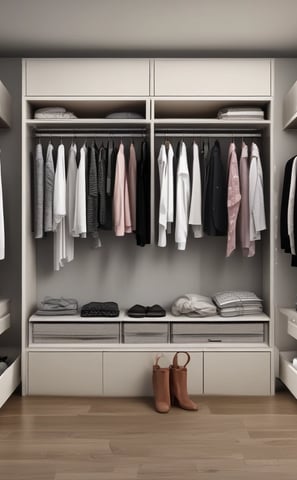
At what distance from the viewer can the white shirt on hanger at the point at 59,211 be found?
4039 mm

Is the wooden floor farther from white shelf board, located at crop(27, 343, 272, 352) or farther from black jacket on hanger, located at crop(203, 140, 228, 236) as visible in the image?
black jacket on hanger, located at crop(203, 140, 228, 236)

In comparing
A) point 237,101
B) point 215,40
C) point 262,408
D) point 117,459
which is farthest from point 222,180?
point 117,459

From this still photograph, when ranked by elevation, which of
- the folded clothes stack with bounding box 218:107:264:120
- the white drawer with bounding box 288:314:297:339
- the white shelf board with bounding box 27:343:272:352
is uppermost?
the folded clothes stack with bounding box 218:107:264:120

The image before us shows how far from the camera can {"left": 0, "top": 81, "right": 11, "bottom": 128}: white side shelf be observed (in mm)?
4029

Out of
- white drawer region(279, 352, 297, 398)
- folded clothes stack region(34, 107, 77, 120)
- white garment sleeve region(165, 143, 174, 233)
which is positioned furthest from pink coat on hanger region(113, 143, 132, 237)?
white drawer region(279, 352, 297, 398)

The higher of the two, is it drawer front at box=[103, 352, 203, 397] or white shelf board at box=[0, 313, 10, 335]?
white shelf board at box=[0, 313, 10, 335]

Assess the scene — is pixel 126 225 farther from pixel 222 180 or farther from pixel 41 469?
pixel 41 469

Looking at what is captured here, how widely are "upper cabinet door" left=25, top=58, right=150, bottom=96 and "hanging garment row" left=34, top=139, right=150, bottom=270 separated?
419 millimetres

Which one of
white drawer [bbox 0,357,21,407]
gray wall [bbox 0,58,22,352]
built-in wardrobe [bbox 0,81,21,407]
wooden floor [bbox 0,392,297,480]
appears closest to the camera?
wooden floor [bbox 0,392,297,480]

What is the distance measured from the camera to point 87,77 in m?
4.04

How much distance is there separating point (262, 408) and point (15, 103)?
324 cm

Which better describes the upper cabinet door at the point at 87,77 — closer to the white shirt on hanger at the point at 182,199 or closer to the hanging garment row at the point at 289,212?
the white shirt on hanger at the point at 182,199

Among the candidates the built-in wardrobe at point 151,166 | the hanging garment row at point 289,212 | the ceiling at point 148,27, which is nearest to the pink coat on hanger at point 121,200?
the built-in wardrobe at point 151,166

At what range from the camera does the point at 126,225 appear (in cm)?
412
